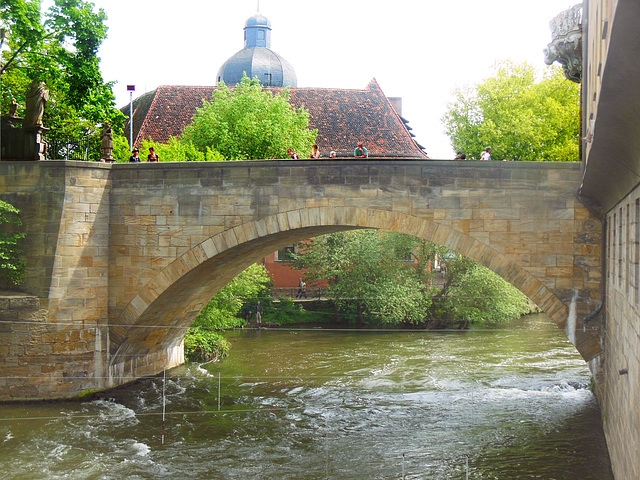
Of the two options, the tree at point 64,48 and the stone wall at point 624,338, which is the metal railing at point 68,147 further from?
the stone wall at point 624,338

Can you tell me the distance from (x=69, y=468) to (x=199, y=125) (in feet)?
54.4

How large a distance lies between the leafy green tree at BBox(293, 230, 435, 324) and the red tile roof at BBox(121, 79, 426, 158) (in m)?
5.08

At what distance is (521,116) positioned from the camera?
2981cm

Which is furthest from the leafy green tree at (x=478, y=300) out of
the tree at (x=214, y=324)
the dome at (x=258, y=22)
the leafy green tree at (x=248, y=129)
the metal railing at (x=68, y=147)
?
the dome at (x=258, y=22)

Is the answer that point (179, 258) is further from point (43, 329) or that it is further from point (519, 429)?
point (519, 429)

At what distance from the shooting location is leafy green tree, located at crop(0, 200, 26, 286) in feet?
49.4

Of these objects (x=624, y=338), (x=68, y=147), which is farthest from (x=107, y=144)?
(x=624, y=338)

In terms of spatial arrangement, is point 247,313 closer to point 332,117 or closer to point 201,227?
point 332,117

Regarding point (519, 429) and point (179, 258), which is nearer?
point (519, 429)

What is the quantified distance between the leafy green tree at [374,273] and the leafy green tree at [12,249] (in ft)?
47.9

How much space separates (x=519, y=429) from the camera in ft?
44.8

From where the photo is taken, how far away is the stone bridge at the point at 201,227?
13.3 meters

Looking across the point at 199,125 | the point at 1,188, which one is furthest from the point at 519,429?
the point at 199,125

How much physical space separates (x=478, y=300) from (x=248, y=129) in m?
10.1
